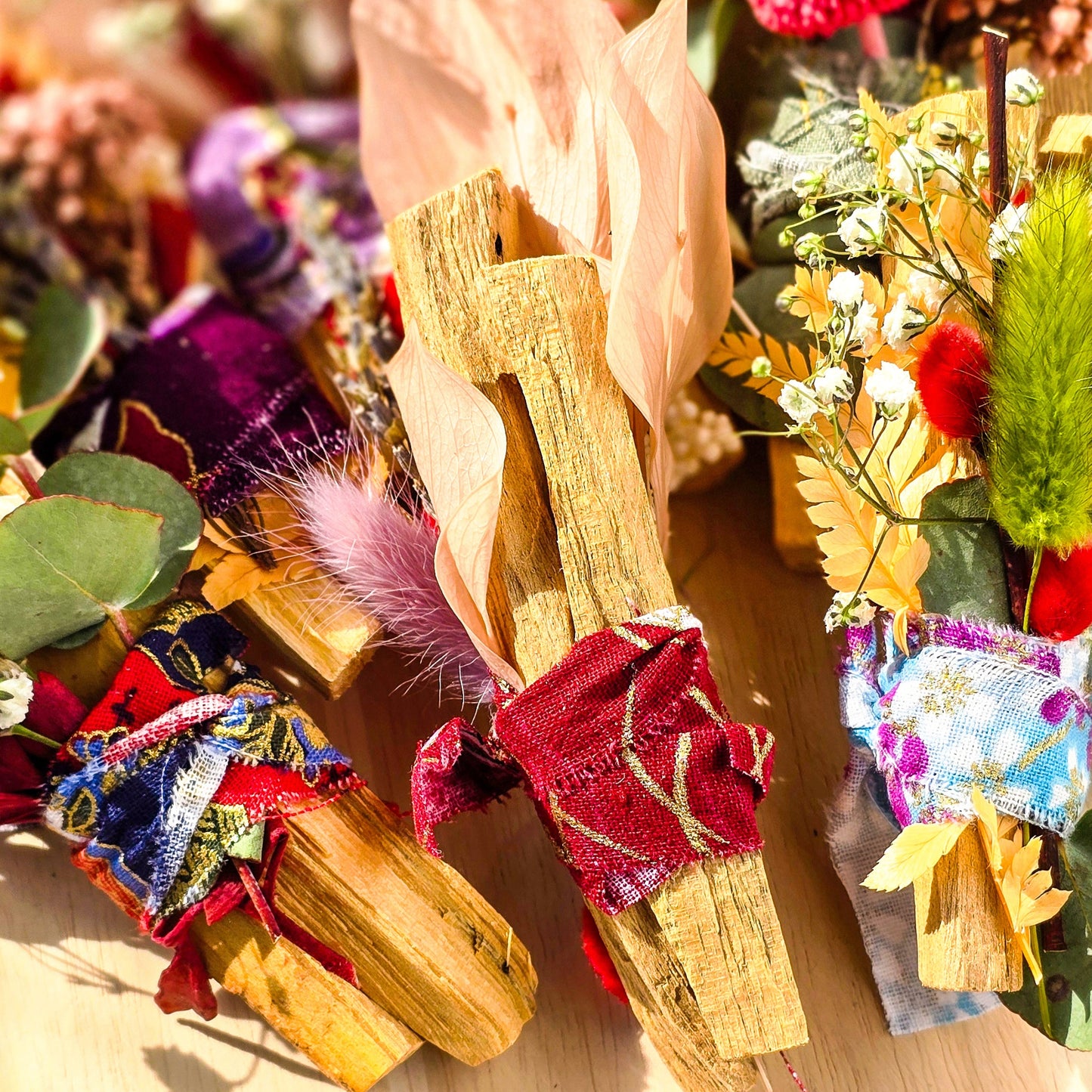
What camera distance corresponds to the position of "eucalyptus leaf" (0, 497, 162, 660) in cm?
54

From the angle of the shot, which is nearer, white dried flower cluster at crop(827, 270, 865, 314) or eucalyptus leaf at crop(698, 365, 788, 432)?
white dried flower cluster at crop(827, 270, 865, 314)

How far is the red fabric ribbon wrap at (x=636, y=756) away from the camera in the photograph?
51 centimetres

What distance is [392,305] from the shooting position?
0.69 m

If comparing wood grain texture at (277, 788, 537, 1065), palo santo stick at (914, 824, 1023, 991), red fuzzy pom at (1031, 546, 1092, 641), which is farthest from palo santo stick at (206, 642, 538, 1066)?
red fuzzy pom at (1031, 546, 1092, 641)

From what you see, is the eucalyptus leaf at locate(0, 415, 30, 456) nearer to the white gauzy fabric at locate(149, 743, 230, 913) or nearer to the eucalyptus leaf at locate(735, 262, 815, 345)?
the white gauzy fabric at locate(149, 743, 230, 913)

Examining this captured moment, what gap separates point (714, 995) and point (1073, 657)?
24 cm

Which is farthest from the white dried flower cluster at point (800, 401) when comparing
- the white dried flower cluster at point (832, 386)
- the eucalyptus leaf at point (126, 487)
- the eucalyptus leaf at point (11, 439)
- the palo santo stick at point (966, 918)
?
the eucalyptus leaf at point (11, 439)

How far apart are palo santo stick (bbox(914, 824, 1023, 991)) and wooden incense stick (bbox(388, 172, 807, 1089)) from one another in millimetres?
74

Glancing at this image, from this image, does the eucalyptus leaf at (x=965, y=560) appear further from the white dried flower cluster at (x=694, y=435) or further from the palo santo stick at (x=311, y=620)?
the palo santo stick at (x=311, y=620)

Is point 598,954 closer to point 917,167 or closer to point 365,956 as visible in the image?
point 365,956

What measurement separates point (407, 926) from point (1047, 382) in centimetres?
41

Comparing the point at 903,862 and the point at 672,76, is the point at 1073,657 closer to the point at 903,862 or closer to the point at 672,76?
the point at 903,862

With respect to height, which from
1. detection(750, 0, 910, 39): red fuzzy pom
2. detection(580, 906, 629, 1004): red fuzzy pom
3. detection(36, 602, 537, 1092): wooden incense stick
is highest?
detection(750, 0, 910, 39): red fuzzy pom

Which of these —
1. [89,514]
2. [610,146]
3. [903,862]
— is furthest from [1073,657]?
[89,514]
